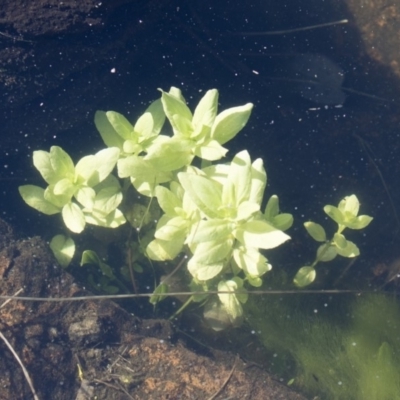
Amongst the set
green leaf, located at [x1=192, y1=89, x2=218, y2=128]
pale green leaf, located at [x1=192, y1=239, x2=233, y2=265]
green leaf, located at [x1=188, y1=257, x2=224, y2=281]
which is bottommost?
green leaf, located at [x1=188, y1=257, x2=224, y2=281]

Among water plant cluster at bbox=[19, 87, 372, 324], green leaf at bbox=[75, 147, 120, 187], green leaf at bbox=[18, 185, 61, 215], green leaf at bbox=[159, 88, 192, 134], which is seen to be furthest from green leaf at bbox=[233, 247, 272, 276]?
green leaf at bbox=[18, 185, 61, 215]

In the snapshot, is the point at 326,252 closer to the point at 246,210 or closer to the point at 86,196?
the point at 246,210

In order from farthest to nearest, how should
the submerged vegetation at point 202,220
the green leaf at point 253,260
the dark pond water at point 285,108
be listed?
the dark pond water at point 285,108
the green leaf at point 253,260
the submerged vegetation at point 202,220

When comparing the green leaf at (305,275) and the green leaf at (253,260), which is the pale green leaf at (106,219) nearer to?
the green leaf at (253,260)

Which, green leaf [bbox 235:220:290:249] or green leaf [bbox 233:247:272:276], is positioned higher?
green leaf [bbox 235:220:290:249]

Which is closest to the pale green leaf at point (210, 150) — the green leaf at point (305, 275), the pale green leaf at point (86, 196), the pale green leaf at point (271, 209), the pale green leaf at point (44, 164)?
the pale green leaf at point (271, 209)

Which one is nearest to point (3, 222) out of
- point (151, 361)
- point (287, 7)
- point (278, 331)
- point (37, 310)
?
point (37, 310)

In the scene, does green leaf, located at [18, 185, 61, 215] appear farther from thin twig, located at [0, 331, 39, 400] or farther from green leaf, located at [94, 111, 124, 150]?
A: thin twig, located at [0, 331, 39, 400]
